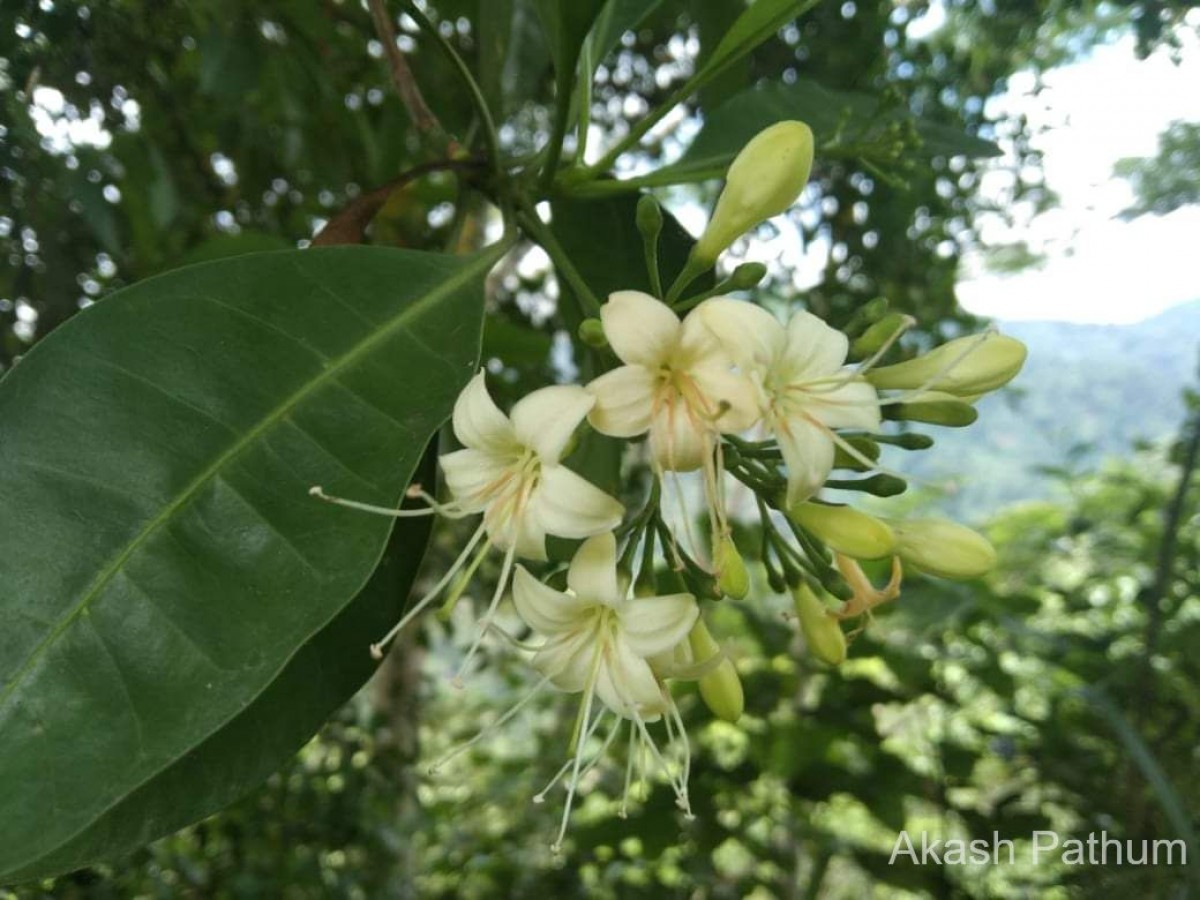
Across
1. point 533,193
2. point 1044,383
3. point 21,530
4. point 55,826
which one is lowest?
point 55,826

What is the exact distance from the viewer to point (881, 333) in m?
0.66

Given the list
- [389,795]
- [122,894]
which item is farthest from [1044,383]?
[122,894]

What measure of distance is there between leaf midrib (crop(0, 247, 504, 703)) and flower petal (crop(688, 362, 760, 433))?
0.73 ft

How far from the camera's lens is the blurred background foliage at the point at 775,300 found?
125 cm

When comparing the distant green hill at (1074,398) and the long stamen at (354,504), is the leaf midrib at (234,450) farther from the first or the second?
the distant green hill at (1074,398)

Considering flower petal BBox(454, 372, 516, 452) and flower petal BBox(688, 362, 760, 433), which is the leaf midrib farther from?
flower petal BBox(688, 362, 760, 433)

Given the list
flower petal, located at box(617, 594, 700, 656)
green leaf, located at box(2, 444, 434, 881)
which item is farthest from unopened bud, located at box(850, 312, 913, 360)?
green leaf, located at box(2, 444, 434, 881)

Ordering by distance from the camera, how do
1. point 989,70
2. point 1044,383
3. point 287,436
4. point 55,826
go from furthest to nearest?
point 1044,383
point 989,70
point 287,436
point 55,826

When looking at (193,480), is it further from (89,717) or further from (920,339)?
(920,339)

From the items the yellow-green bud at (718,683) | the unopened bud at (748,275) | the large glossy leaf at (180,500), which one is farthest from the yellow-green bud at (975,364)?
the large glossy leaf at (180,500)

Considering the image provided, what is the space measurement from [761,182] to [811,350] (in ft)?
0.45

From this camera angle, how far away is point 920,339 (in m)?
1.94

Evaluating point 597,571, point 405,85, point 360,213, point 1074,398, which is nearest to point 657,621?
point 597,571

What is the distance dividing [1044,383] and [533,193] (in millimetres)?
5567
